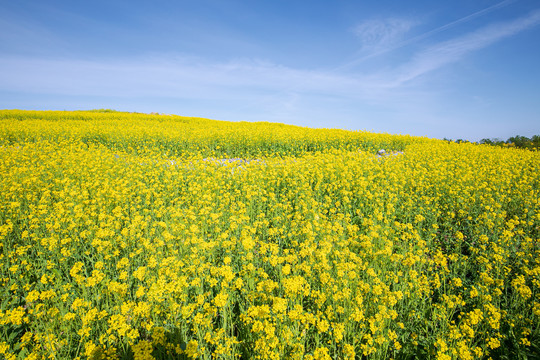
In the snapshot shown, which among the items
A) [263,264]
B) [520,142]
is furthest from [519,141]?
[263,264]

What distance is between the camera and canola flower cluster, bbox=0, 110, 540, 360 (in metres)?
2.93

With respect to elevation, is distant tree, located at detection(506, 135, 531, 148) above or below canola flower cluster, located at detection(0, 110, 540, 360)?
above

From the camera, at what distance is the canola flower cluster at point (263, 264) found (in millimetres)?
2934

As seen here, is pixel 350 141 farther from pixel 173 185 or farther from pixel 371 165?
pixel 173 185

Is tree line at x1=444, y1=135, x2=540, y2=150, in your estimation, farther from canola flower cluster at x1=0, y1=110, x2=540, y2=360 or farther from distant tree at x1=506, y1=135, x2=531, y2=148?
canola flower cluster at x1=0, y1=110, x2=540, y2=360

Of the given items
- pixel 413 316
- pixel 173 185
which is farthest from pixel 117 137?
pixel 413 316

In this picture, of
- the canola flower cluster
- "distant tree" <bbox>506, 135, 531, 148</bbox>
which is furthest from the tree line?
the canola flower cluster

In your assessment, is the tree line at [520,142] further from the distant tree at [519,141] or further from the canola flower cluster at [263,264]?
the canola flower cluster at [263,264]

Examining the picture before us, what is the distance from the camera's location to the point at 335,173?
9695mm

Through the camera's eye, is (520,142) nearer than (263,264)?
No

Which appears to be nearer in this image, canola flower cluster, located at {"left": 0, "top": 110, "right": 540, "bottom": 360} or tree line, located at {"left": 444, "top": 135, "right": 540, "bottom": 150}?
canola flower cluster, located at {"left": 0, "top": 110, "right": 540, "bottom": 360}

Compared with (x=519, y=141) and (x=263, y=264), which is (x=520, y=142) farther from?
(x=263, y=264)

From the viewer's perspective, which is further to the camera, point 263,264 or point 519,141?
point 519,141

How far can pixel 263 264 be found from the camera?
15.2 feet
